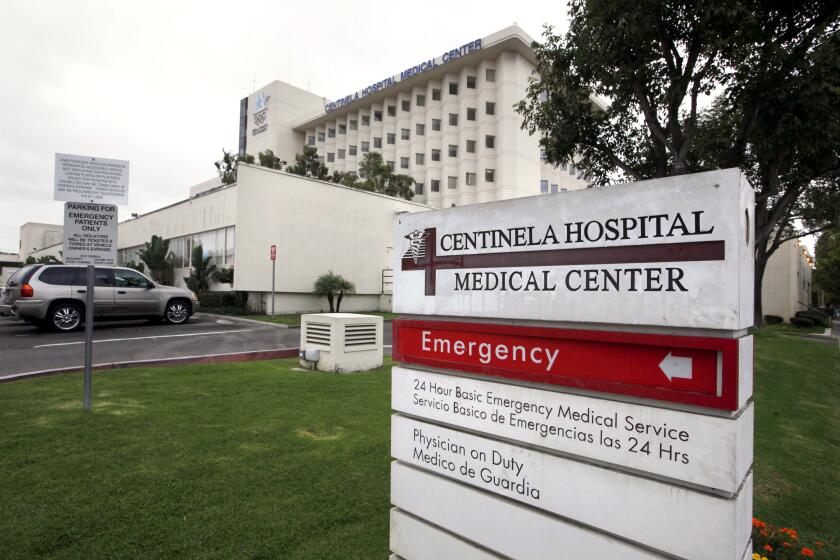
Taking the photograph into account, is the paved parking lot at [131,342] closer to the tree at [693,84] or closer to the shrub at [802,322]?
the tree at [693,84]

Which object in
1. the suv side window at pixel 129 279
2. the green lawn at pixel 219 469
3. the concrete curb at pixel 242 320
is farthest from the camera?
the concrete curb at pixel 242 320

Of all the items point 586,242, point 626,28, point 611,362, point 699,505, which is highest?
point 626,28

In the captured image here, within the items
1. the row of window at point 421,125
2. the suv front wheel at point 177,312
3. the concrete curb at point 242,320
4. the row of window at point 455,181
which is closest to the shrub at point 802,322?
the row of window at point 455,181

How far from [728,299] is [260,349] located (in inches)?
386

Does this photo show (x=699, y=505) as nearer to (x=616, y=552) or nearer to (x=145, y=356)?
(x=616, y=552)

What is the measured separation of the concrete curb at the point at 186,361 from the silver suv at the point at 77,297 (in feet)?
17.3

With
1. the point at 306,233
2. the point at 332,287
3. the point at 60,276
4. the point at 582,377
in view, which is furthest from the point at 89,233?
the point at 306,233

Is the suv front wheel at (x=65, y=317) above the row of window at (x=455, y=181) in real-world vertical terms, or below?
below

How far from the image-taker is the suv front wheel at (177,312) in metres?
14.5

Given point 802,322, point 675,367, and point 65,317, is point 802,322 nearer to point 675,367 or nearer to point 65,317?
point 675,367

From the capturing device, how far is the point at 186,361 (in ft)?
27.2

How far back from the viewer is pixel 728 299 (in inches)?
63.4

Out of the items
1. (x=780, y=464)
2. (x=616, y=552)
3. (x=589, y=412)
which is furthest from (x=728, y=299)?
(x=780, y=464)

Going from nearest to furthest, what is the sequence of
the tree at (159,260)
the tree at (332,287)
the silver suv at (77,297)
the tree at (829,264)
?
the silver suv at (77,297) < the tree at (332,287) < the tree at (159,260) < the tree at (829,264)
